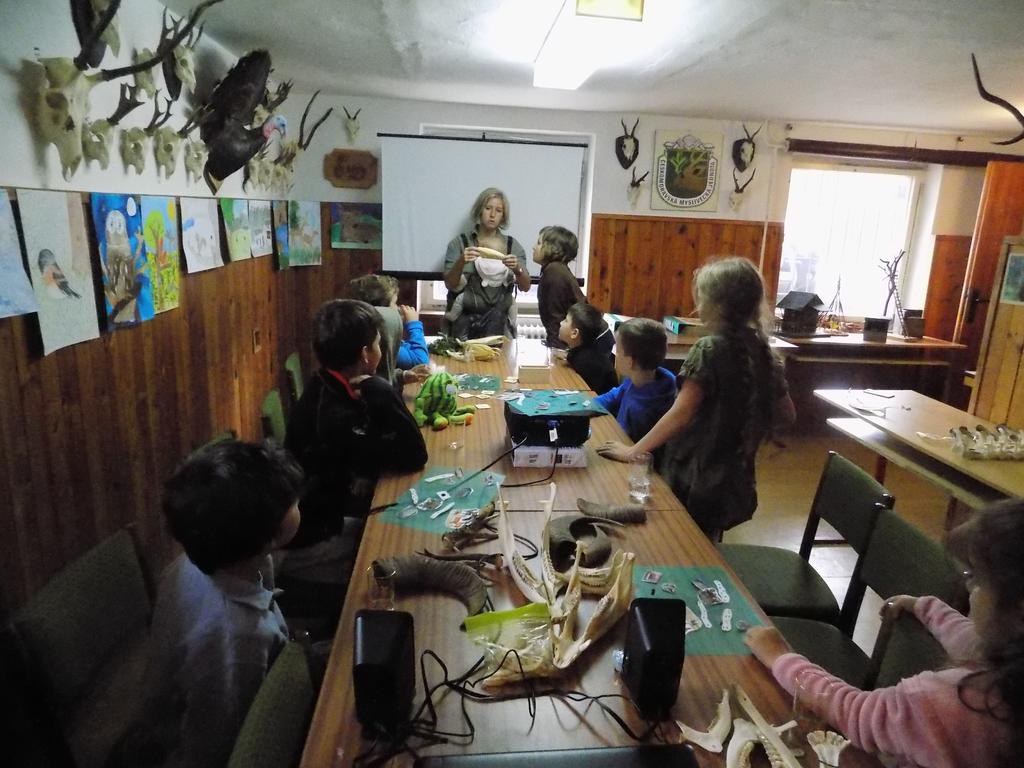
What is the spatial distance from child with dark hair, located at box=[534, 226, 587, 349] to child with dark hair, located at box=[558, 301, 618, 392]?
47 cm

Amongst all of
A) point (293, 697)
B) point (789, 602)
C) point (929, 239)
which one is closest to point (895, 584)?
point (789, 602)

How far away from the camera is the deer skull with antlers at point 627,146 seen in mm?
4914

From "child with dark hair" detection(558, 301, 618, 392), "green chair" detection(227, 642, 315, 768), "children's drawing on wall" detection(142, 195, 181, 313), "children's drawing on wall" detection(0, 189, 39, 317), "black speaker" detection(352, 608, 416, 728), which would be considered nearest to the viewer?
"green chair" detection(227, 642, 315, 768)

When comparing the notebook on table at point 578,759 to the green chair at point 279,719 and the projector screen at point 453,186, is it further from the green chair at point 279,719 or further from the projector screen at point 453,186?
the projector screen at point 453,186

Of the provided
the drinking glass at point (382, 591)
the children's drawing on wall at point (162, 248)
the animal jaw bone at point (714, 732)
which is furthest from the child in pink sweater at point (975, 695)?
the children's drawing on wall at point (162, 248)

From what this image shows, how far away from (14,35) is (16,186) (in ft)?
1.28

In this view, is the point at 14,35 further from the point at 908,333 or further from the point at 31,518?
the point at 908,333

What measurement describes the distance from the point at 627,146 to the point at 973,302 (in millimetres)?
3021

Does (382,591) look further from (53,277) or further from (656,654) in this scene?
(53,277)

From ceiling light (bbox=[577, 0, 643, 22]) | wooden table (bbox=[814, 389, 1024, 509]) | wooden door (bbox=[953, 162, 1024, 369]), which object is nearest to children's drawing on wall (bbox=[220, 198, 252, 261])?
ceiling light (bbox=[577, 0, 643, 22])

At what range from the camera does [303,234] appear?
4.54 m

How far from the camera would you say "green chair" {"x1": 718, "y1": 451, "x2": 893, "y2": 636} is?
173 centimetres

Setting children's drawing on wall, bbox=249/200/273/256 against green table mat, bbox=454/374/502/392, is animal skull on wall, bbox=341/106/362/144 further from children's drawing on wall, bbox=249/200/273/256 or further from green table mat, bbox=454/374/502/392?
green table mat, bbox=454/374/502/392

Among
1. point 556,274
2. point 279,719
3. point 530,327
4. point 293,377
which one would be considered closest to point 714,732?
point 279,719
